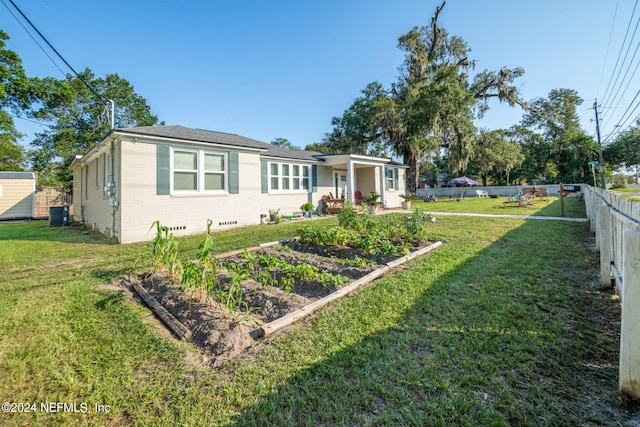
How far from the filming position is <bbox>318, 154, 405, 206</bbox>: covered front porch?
14.4 metres

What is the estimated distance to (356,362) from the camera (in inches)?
85.7

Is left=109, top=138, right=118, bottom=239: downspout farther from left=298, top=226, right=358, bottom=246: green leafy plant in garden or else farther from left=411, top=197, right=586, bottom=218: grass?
left=411, top=197, right=586, bottom=218: grass

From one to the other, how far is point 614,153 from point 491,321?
43.0 m

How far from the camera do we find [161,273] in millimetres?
4336

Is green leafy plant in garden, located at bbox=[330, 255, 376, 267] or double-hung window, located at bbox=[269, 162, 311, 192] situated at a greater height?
double-hung window, located at bbox=[269, 162, 311, 192]

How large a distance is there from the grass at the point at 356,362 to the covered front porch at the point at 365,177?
34.7 ft

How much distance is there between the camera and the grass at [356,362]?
170 cm

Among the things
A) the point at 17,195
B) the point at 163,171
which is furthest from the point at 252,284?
the point at 17,195

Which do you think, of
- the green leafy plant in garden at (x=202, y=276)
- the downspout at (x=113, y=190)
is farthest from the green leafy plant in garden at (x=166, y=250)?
the downspout at (x=113, y=190)

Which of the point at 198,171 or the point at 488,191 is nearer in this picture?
the point at 198,171

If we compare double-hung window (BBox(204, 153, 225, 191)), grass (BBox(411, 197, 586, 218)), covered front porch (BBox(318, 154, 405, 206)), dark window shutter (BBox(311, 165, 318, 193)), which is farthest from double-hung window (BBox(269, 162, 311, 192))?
grass (BBox(411, 197, 586, 218))

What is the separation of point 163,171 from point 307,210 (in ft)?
22.2

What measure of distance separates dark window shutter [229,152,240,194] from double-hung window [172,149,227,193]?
0.20 m

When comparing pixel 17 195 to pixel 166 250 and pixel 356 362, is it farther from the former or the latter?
pixel 356 362
